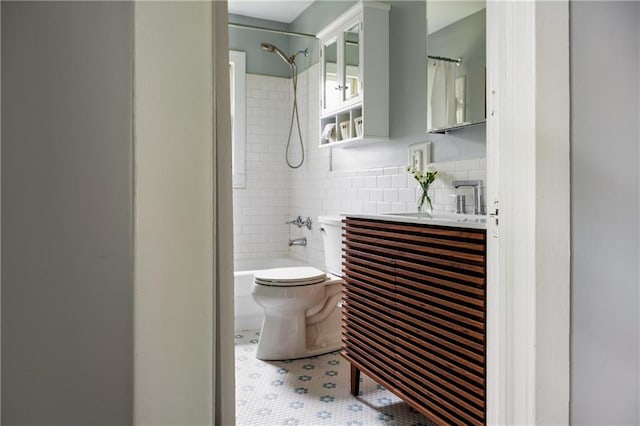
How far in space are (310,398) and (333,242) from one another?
93 centimetres

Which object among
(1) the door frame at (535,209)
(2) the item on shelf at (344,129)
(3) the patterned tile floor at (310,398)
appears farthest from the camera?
(2) the item on shelf at (344,129)

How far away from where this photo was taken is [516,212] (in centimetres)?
109

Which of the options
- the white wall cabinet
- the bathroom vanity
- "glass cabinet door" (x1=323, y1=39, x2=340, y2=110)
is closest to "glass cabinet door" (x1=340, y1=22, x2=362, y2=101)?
the white wall cabinet

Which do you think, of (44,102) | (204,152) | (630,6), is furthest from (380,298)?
(44,102)

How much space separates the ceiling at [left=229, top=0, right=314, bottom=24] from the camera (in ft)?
12.9

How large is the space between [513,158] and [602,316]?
451 millimetres

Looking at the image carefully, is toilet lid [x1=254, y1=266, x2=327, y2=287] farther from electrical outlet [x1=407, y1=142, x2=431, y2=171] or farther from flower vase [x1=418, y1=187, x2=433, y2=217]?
electrical outlet [x1=407, y1=142, x2=431, y2=171]

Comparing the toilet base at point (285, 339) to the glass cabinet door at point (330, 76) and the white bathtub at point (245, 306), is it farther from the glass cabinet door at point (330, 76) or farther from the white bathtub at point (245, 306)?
the glass cabinet door at point (330, 76)

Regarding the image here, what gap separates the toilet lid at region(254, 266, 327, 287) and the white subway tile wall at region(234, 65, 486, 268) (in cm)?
59

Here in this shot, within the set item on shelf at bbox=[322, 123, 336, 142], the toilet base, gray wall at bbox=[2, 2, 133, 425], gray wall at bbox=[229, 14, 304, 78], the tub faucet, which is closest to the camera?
gray wall at bbox=[2, 2, 133, 425]

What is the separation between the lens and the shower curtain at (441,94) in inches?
88.6

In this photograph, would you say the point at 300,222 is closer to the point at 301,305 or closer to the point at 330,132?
the point at 330,132

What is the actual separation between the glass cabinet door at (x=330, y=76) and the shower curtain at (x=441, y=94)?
84cm

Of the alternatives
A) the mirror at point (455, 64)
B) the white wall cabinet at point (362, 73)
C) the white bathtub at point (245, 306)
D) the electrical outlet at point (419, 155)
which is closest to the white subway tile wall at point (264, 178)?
the white bathtub at point (245, 306)
